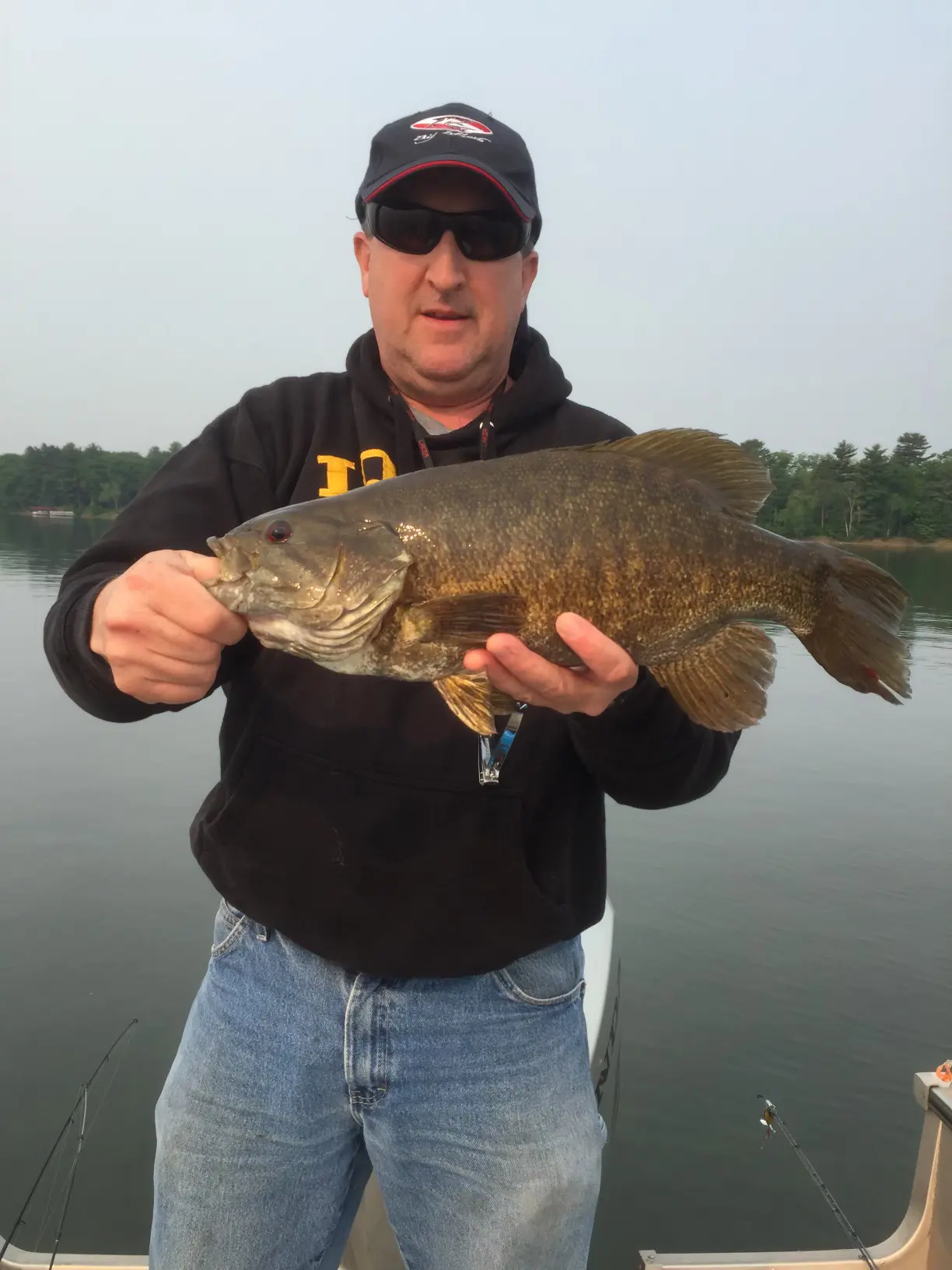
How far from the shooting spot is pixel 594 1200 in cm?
232

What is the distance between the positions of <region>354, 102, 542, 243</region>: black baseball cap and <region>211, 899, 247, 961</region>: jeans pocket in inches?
82.5

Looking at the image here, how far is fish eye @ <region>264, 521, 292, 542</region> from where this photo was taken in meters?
2.26

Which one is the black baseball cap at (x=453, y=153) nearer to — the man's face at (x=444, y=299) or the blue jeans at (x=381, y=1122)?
the man's face at (x=444, y=299)

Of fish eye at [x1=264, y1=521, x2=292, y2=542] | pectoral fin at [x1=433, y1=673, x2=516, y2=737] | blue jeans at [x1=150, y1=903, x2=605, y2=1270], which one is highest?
fish eye at [x1=264, y1=521, x2=292, y2=542]

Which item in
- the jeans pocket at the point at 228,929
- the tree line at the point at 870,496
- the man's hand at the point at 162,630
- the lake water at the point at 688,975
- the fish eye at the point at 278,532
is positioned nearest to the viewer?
the man's hand at the point at 162,630

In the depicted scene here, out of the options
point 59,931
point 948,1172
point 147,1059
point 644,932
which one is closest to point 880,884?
point 644,932

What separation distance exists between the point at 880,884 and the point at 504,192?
9221mm

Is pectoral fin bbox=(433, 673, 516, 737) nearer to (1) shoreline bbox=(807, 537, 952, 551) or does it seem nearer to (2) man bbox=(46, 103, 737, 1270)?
(2) man bbox=(46, 103, 737, 1270)

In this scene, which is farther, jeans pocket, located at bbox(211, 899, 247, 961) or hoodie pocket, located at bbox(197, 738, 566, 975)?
jeans pocket, located at bbox(211, 899, 247, 961)

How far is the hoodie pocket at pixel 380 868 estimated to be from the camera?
2.27 meters

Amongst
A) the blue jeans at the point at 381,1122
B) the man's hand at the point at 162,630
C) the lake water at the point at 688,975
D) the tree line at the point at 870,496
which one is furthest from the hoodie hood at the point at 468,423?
the tree line at the point at 870,496

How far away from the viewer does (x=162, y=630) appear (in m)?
1.90

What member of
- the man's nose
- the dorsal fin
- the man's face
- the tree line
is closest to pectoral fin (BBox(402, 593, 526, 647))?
the dorsal fin

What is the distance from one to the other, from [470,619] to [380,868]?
2.30 ft
